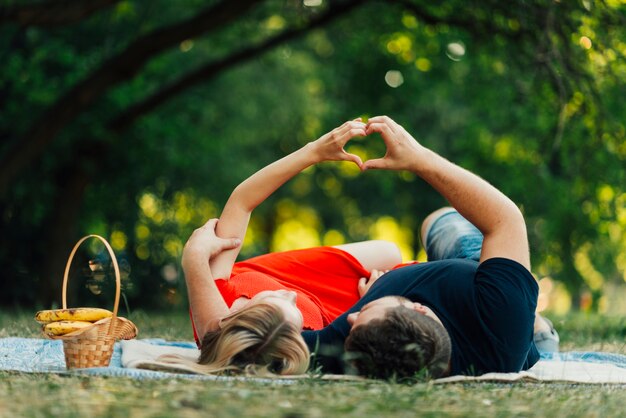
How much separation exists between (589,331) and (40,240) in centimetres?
886

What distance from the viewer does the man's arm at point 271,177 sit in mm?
4352

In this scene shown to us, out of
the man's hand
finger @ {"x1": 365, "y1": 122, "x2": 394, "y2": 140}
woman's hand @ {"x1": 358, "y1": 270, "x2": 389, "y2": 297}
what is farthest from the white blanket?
finger @ {"x1": 365, "y1": 122, "x2": 394, "y2": 140}

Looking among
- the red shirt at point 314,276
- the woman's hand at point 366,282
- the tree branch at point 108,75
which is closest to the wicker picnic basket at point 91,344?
the red shirt at point 314,276

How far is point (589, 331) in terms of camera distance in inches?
302

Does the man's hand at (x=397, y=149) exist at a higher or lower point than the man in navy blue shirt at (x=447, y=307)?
higher

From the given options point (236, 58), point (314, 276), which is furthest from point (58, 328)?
point (236, 58)

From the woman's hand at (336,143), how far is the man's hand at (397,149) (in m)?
0.13

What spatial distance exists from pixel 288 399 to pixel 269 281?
1.52m

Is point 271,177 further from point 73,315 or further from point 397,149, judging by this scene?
point 73,315

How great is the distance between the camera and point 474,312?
3783mm

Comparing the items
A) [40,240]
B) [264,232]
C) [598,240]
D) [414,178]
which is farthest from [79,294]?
[264,232]

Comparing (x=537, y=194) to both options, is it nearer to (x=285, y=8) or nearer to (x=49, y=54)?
(x=285, y=8)

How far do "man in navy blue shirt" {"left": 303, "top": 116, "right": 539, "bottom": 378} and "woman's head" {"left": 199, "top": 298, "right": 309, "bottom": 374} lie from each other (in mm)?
110

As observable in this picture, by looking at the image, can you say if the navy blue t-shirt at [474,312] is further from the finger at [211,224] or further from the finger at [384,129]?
the finger at [211,224]
